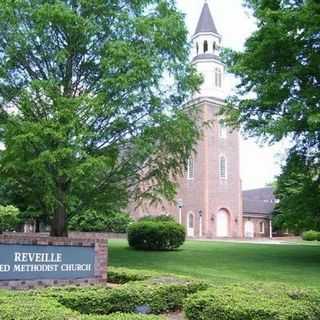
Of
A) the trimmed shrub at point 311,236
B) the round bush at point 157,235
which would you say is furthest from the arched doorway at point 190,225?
the round bush at point 157,235

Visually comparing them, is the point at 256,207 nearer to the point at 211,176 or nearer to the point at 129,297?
the point at 211,176

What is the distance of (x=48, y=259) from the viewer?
963 centimetres

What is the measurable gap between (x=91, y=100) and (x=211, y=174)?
1396 inches

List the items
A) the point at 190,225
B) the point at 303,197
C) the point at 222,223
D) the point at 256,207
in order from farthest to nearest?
the point at 256,207 → the point at 222,223 → the point at 190,225 → the point at 303,197

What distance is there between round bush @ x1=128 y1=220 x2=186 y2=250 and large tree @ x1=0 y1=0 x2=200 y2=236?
5.22 metres

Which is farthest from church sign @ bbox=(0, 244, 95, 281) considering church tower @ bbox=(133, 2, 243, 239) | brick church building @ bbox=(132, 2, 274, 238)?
church tower @ bbox=(133, 2, 243, 239)

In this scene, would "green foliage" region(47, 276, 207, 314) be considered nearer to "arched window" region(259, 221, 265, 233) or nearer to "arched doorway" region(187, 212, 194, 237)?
"arched doorway" region(187, 212, 194, 237)

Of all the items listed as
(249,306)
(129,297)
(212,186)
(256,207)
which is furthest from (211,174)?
(249,306)

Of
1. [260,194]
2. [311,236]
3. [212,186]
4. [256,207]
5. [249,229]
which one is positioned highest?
[260,194]

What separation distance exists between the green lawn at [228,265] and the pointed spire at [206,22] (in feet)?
115

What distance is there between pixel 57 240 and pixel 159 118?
774cm

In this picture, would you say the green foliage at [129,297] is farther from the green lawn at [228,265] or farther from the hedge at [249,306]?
the green lawn at [228,265]

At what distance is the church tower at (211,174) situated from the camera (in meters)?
49.2

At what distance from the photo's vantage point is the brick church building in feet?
161
